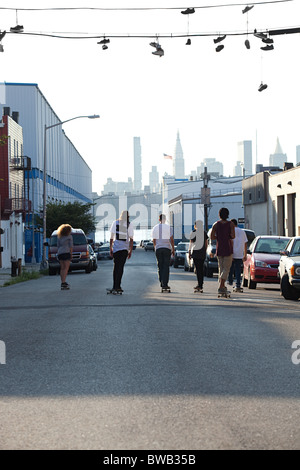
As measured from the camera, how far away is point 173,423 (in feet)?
17.3

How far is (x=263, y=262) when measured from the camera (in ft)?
67.1

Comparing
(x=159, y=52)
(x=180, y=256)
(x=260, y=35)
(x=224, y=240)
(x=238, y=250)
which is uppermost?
(x=260, y=35)

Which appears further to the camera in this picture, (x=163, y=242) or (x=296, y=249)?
(x=296, y=249)

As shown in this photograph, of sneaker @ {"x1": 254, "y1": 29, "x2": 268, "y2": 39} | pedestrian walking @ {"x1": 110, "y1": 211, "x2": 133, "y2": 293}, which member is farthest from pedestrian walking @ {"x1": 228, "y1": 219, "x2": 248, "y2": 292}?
sneaker @ {"x1": 254, "y1": 29, "x2": 268, "y2": 39}

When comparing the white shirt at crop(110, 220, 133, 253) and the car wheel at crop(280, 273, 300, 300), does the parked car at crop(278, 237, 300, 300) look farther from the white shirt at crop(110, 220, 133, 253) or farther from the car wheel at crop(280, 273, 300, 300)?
the white shirt at crop(110, 220, 133, 253)

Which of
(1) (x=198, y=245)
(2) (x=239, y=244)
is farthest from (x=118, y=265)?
(2) (x=239, y=244)

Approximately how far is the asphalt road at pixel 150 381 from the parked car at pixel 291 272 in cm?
356

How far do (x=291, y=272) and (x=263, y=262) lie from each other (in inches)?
166

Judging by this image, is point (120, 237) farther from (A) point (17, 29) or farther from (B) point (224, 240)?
(A) point (17, 29)

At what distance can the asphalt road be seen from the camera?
498 cm

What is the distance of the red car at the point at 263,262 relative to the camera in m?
20.4

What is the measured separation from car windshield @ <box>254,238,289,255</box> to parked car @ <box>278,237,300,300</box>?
3615 mm

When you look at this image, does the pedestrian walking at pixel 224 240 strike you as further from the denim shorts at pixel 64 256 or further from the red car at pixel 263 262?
the denim shorts at pixel 64 256

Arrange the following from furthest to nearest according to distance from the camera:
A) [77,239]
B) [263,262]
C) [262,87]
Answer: [77,239], [262,87], [263,262]
